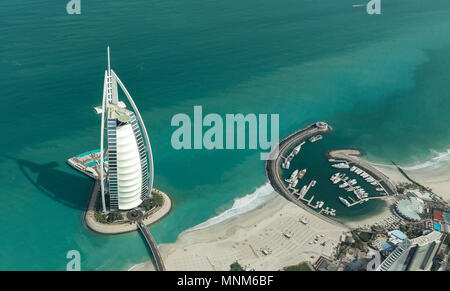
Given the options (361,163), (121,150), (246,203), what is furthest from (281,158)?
(121,150)

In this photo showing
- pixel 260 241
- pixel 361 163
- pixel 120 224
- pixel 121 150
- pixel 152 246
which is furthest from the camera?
pixel 361 163

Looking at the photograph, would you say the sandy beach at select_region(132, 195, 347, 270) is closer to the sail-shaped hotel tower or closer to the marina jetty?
the sail-shaped hotel tower

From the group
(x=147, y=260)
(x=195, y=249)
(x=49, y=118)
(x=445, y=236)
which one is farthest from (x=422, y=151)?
(x=49, y=118)

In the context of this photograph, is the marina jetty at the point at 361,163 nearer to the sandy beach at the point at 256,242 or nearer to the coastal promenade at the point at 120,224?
the sandy beach at the point at 256,242

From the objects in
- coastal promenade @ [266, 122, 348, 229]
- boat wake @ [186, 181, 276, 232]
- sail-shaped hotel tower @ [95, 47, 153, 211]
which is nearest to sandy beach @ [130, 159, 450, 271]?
boat wake @ [186, 181, 276, 232]

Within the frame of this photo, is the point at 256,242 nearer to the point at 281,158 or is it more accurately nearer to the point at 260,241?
the point at 260,241

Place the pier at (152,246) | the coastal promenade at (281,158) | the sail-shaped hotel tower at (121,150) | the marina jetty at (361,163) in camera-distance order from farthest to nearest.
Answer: the marina jetty at (361,163), the coastal promenade at (281,158), the sail-shaped hotel tower at (121,150), the pier at (152,246)

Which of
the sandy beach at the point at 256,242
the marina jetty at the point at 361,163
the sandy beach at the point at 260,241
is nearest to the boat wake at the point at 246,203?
the sandy beach at the point at 260,241

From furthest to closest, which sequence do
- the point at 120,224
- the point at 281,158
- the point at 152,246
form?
the point at 281,158, the point at 120,224, the point at 152,246
